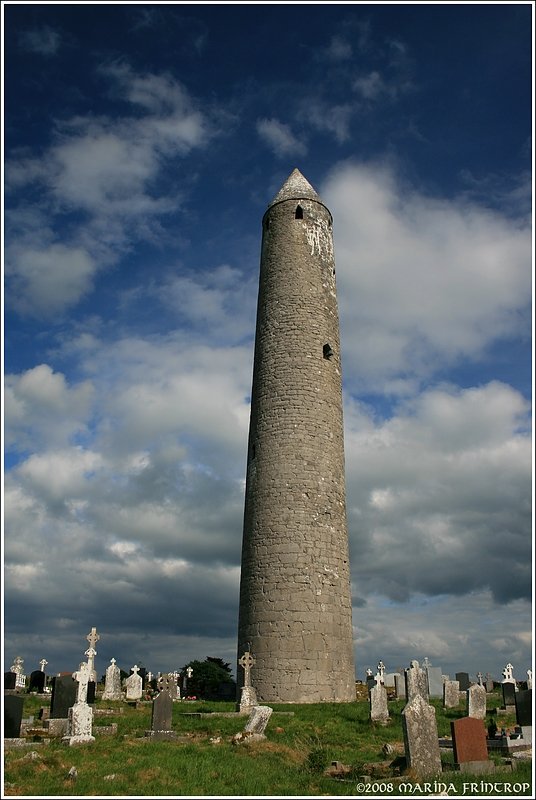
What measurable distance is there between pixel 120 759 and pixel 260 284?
18.4 meters

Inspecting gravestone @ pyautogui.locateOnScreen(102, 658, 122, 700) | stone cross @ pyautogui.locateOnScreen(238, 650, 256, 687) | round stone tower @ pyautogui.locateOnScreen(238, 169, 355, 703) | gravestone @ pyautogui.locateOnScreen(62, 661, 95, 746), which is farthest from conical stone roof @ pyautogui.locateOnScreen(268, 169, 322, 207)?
gravestone @ pyautogui.locateOnScreen(62, 661, 95, 746)

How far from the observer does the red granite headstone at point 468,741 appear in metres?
10.8

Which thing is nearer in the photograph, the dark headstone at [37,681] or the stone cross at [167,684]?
the stone cross at [167,684]

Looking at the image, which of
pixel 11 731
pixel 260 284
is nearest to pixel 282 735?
pixel 11 731

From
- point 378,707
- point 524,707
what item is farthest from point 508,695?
point 524,707

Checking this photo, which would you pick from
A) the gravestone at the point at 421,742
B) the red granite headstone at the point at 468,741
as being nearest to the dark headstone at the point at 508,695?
the red granite headstone at the point at 468,741

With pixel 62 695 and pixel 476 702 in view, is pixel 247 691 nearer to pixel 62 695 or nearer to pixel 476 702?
pixel 62 695

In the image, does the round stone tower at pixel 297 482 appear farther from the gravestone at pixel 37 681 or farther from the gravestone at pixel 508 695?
the gravestone at pixel 37 681

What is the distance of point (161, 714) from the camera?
13.2 metres

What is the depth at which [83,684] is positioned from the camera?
14.6 m

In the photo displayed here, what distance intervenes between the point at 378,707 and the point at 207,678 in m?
23.1

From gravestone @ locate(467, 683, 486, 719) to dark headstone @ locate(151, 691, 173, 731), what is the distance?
7620mm

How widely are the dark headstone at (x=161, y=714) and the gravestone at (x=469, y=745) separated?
18.8ft

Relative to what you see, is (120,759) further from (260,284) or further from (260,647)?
(260,284)
